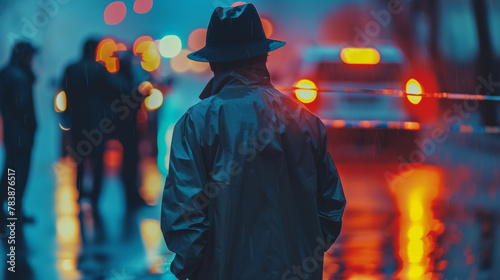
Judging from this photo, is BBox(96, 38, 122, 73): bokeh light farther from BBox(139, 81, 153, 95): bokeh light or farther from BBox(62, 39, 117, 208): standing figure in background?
BBox(139, 81, 153, 95): bokeh light

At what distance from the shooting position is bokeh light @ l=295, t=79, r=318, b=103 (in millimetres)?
8836

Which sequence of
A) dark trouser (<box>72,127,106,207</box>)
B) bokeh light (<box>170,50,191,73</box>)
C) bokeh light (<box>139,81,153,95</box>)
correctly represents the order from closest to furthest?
dark trouser (<box>72,127,106,207</box>)
bokeh light (<box>139,81,153,95</box>)
bokeh light (<box>170,50,191,73</box>)

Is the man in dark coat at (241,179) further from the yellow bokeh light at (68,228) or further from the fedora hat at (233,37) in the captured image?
the yellow bokeh light at (68,228)

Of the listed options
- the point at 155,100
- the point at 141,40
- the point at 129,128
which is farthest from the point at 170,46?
the point at 129,128

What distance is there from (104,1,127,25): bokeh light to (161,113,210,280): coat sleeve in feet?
21.4

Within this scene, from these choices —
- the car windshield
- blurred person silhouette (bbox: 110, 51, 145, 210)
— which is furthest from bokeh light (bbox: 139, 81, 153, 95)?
the car windshield

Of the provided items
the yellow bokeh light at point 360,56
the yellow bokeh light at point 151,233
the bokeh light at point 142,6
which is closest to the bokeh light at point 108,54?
the bokeh light at point 142,6

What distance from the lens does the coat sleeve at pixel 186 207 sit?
7.30ft

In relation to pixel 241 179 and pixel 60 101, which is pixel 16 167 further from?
pixel 241 179

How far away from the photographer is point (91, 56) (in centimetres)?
717

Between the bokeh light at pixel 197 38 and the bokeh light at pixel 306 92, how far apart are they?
1481mm

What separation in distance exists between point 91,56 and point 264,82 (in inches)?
199

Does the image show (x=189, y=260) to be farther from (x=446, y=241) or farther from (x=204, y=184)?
(x=446, y=241)

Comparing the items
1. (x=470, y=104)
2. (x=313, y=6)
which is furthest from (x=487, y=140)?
(x=313, y=6)
